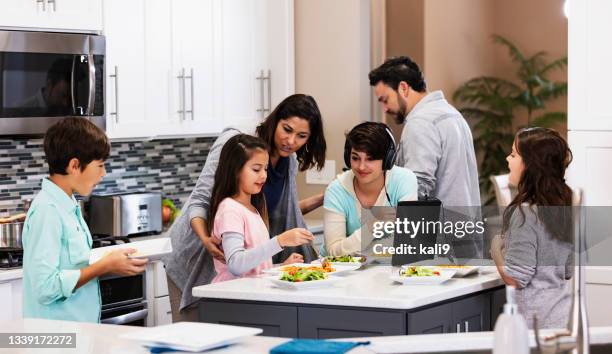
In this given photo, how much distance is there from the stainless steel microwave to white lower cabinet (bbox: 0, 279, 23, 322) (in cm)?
69

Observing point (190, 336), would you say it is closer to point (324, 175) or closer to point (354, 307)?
point (354, 307)

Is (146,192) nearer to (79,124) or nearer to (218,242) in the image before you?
(218,242)

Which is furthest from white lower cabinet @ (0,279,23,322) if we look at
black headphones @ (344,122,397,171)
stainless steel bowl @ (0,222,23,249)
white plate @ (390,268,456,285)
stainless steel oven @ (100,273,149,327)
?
white plate @ (390,268,456,285)

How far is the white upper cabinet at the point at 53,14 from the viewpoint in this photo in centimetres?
411

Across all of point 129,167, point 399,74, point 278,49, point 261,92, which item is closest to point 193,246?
point 399,74

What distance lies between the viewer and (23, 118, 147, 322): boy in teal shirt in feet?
9.70

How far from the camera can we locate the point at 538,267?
11.2 feet

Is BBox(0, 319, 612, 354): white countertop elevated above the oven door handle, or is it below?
above

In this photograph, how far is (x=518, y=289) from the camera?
3.46 meters

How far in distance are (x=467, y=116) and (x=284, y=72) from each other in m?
2.56

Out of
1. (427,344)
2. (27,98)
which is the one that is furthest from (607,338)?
(27,98)

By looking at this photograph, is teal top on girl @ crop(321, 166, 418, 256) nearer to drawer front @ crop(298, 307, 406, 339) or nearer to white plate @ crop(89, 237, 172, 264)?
drawer front @ crop(298, 307, 406, 339)

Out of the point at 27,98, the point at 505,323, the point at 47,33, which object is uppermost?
the point at 47,33

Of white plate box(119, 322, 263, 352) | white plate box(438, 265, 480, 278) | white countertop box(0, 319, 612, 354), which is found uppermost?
white plate box(119, 322, 263, 352)
